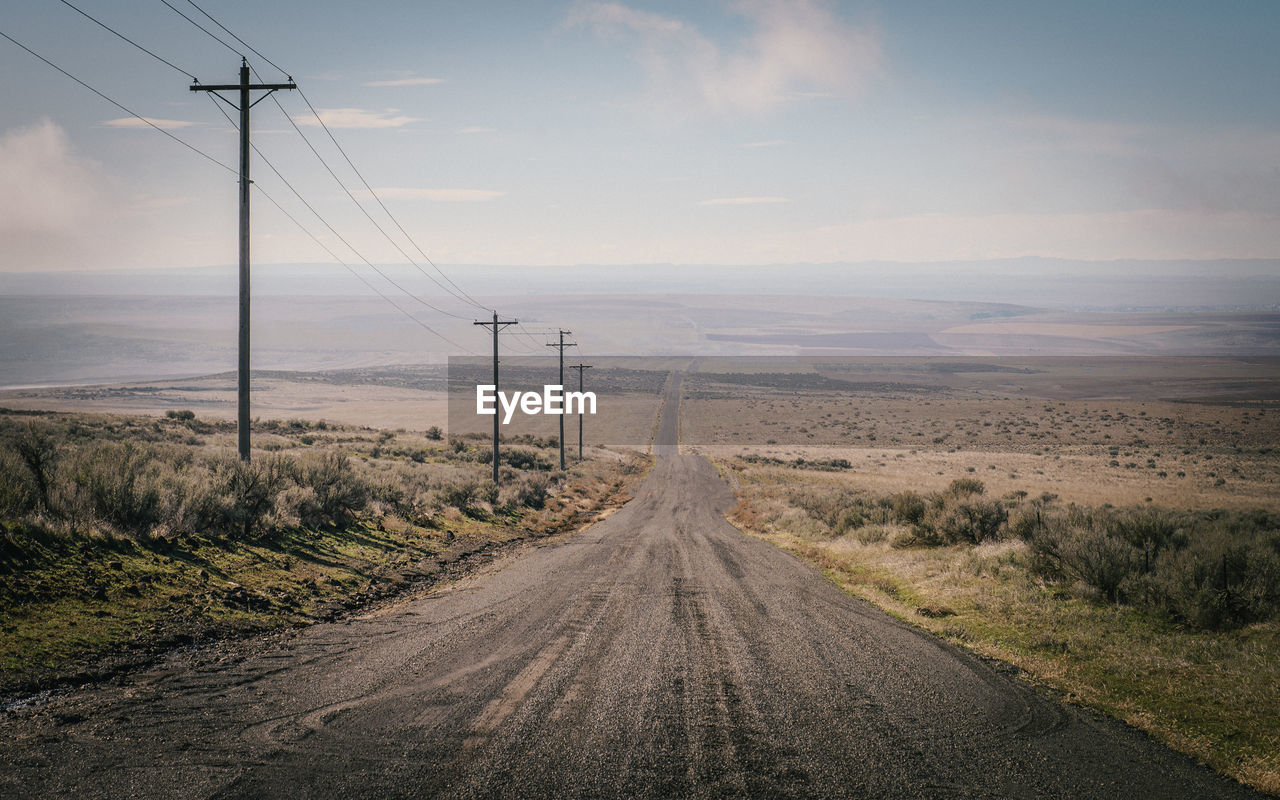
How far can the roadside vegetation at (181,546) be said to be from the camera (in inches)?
320

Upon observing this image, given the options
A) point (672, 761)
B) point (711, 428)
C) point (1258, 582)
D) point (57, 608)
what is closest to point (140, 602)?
point (57, 608)

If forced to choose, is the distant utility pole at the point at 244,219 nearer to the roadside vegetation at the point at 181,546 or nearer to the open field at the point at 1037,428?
the roadside vegetation at the point at 181,546

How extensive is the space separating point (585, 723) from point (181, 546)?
895cm

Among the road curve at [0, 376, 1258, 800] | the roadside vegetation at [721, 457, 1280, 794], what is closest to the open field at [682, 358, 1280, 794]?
the roadside vegetation at [721, 457, 1280, 794]

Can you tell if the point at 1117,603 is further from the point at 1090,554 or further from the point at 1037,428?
the point at 1037,428

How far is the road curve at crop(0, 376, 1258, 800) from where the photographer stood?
17.5 ft

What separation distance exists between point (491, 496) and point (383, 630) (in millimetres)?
16956

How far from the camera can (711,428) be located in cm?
8969

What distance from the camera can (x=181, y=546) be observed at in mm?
11711

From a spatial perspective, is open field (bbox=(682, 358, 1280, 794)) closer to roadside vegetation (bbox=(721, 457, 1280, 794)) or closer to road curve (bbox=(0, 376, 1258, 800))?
roadside vegetation (bbox=(721, 457, 1280, 794))

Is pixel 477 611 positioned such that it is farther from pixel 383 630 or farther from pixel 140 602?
pixel 140 602

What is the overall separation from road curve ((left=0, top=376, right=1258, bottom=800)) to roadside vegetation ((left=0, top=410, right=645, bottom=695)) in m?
1.24

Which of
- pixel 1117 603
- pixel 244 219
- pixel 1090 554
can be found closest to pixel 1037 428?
pixel 1090 554

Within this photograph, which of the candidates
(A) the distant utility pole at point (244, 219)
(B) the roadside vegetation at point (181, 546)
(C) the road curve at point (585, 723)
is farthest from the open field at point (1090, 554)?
(A) the distant utility pole at point (244, 219)
